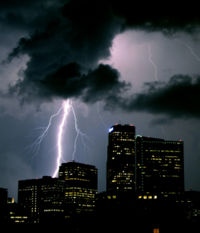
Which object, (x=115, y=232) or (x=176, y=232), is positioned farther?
(x=115, y=232)

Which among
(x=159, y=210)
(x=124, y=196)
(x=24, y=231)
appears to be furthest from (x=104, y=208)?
(x=24, y=231)

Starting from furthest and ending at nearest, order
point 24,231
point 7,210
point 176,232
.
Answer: point 7,210, point 24,231, point 176,232

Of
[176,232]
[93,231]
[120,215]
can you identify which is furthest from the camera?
[120,215]

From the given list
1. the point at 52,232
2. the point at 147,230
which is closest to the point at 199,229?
the point at 147,230

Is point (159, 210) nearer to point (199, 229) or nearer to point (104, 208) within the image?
point (104, 208)

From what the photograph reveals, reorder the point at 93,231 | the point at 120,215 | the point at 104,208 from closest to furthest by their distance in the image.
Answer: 1. the point at 93,231
2. the point at 120,215
3. the point at 104,208

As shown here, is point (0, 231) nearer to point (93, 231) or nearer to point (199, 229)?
point (93, 231)

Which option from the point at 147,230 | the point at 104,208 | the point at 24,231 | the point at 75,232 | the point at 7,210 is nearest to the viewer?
the point at 147,230

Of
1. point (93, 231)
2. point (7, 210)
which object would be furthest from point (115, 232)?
point (7, 210)

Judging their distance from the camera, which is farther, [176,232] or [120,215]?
[120,215]
